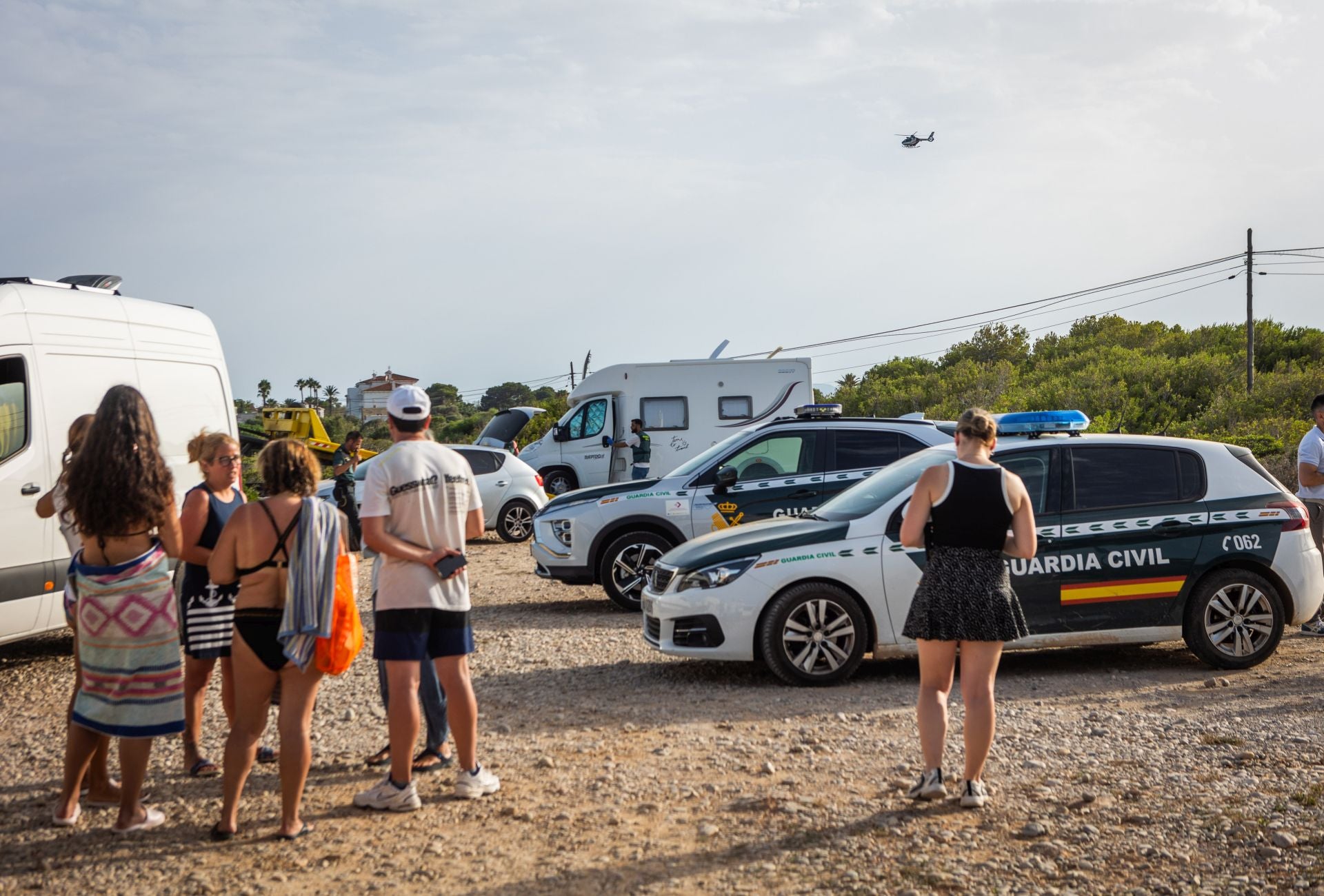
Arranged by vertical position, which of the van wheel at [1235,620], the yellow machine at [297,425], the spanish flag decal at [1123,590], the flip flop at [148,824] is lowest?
the flip flop at [148,824]

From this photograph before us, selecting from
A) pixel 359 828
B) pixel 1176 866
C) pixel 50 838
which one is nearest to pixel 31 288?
pixel 50 838

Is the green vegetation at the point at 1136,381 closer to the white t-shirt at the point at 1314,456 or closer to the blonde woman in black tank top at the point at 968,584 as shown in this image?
the white t-shirt at the point at 1314,456

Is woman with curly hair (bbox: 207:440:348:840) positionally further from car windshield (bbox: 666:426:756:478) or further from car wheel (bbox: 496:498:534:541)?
car wheel (bbox: 496:498:534:541)

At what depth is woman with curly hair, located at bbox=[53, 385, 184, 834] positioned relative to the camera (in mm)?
4680

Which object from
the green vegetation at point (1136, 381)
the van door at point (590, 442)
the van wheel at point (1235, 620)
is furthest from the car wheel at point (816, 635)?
the green vegetation at point (1136, 381)

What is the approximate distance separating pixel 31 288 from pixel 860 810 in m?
6.51

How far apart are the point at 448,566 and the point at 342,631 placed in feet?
1.65

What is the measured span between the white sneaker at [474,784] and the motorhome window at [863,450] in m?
6.09

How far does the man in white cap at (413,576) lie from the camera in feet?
16.1

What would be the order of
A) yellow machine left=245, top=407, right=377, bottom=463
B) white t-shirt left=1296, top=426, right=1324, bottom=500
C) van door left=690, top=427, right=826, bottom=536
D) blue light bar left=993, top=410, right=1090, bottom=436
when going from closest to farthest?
blue light bar left=993, top=410, right=1090, bottom=436, white t-shirt left=1296, top=426, right=1324, bottom=500, van door left=690, top=427, right=826, bottom=536, yellow machine left=245, top=407, right=377, bottom=463

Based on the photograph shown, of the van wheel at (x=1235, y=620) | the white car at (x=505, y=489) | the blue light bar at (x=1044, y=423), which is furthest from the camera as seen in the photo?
the white car at (x=505, y=489)

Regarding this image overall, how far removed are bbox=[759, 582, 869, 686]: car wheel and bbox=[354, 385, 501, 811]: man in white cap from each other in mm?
2850

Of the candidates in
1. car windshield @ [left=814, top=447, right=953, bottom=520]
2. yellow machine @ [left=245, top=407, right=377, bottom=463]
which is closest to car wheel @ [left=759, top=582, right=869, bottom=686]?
car windshield @ [left=814, top=447, right=953, bottom=520]

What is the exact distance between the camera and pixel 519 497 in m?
17.9
